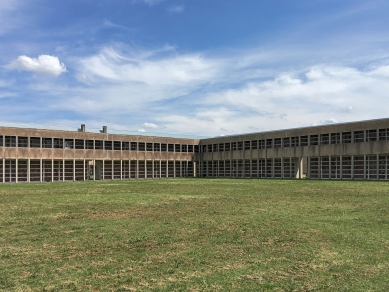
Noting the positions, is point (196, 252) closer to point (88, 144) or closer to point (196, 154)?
point (88, 144)

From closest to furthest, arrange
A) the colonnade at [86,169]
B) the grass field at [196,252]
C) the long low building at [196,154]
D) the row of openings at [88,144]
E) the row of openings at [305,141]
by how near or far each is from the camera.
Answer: the grass field at [196,252] → the row of openings at [305,141] → the long low building at [196,154] → the row of openings at [88,144] → the colonnade at [86,169]

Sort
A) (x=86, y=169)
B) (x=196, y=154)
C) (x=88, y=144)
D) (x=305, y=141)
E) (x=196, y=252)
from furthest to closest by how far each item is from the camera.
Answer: (x=196, y=154) → (x=86, y=169) → (x=88, y=144) → (x=305, y=141) → (x=196, y=252)

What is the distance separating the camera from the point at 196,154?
7731cm

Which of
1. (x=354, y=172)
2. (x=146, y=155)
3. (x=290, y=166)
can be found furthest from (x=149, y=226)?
(x=146, y=155)

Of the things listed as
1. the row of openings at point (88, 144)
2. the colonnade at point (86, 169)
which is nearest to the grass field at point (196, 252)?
the row of openings at point (88, 144)

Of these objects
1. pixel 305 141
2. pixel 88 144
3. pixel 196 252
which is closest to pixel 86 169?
pixel 88 144

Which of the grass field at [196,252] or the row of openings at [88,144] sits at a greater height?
the row of openings at [88,144]

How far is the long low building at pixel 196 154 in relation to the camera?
51591mm

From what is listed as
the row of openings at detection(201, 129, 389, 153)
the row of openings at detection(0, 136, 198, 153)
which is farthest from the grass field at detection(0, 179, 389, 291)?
the row of openings at detection(0, 136, 198, 153)

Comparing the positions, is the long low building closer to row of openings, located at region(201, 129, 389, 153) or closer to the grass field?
row of openings, located at region(201, 129, 389, 153)

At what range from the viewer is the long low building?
51.6 meters

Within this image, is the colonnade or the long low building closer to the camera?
the long low building

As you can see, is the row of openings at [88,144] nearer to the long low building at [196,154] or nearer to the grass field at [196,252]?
the long low building at [196,154]

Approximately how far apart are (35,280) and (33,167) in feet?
176
